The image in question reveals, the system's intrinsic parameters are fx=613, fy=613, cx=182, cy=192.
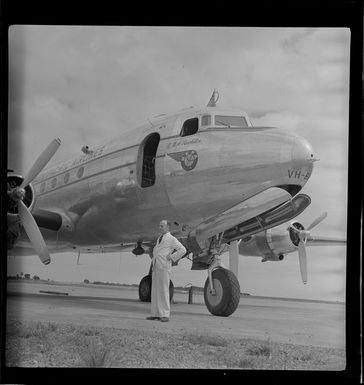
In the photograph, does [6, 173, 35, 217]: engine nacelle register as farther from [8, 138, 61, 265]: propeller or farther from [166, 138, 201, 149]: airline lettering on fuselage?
[166, 138, 201, 149]: airline lettering on fuselage

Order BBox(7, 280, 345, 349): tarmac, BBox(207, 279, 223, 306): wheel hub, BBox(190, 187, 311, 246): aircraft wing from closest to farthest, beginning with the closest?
BBox(7, 280, 345, 349): tarmac → BBox(190, 187, 311, 246): aircraft wing → BBox(207, 279, 223, 306): wheel hub

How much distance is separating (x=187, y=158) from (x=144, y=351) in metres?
2.74

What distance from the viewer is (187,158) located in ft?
28.8

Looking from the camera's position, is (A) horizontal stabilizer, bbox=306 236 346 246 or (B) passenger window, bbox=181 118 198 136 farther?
(B) passenger window, bbox=181 118 198 136

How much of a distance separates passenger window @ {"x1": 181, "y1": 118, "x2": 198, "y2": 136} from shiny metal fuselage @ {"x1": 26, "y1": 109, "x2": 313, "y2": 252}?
7 cm

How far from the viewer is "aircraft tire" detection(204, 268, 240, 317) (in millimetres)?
8625

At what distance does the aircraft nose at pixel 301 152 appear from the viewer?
26.2ft

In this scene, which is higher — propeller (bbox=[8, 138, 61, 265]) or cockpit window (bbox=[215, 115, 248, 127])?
cockpit window (bbox=[215, 115, 248, 127])

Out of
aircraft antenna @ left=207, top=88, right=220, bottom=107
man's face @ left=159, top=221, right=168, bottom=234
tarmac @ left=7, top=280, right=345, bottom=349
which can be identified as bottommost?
tarmac @ left=7, top=280, right=345, bottom=349

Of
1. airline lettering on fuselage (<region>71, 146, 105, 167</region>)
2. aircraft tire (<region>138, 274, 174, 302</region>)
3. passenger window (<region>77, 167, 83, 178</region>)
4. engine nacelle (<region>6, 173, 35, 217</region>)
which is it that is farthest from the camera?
passenger window (<region>77, 167, 83, 178</region>)

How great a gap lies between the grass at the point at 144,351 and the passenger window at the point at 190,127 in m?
2.88

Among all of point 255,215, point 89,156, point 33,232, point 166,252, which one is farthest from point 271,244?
point 33,232

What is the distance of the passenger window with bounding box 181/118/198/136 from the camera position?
868 centimetres

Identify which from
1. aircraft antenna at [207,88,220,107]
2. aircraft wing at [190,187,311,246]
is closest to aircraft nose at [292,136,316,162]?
aircraft wing at [190,187,311,246]
